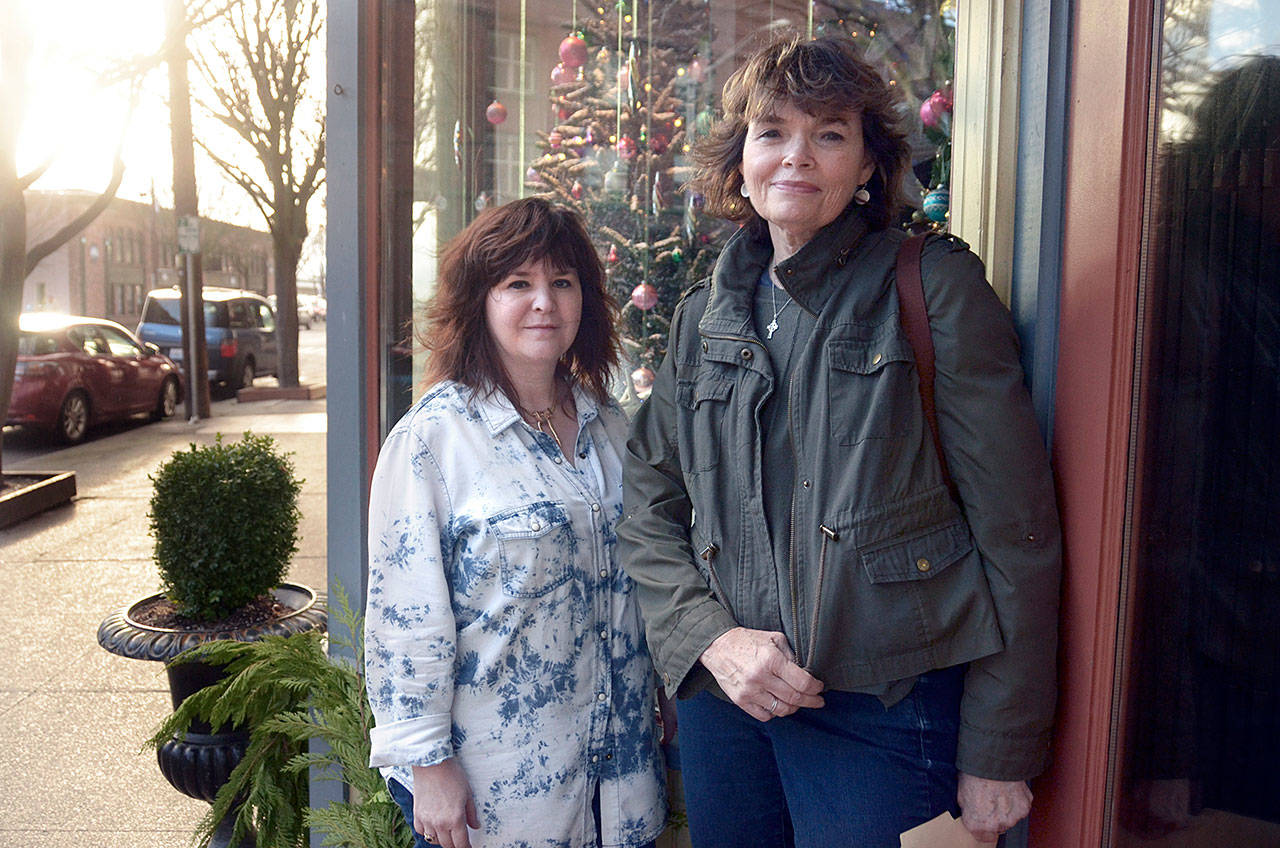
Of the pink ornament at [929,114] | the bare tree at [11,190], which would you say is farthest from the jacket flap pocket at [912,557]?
the bare tree at [11,190]

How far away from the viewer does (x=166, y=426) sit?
48.5ft

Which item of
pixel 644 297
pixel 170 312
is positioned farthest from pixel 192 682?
pixel 170 312

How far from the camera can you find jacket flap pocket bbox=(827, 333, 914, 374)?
5.56 feet

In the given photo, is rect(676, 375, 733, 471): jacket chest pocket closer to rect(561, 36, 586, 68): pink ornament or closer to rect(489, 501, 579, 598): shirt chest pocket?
rect(489, 501, 579, 598): shirt chest pocket

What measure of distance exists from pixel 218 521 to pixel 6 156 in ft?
17.8

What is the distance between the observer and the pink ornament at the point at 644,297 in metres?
3.97

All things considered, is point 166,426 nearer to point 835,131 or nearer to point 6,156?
point 6,156

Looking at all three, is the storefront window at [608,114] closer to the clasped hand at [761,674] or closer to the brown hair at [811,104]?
the brown hair at [811,104]

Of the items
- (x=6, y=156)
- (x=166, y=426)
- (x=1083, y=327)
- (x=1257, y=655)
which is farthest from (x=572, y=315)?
(x=166, y=426)

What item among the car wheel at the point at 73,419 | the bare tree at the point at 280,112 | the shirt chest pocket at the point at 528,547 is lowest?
the car wheel at the point at 73,419

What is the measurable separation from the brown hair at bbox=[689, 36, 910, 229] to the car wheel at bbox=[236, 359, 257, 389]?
18.2 metres

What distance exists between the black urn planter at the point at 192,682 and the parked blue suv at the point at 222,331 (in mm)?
15112

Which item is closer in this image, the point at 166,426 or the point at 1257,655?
the point at 1257,655

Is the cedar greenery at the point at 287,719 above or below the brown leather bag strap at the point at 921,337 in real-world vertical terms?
below
